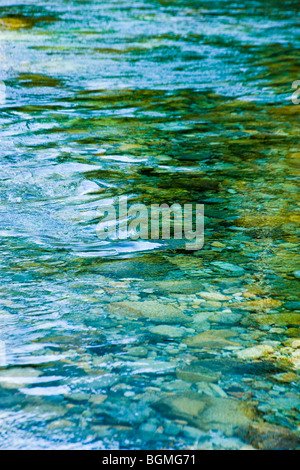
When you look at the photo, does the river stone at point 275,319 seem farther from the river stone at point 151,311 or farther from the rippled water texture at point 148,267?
the river stone at point 151,311

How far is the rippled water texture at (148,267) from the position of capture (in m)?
1.58

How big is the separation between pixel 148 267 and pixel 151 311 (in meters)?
0.34

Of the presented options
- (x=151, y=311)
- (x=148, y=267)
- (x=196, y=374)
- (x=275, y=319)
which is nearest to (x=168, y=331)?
(x=151, y=311)

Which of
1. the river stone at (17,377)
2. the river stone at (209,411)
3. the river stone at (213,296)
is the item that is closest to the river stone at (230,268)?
the river stone at (213,296)

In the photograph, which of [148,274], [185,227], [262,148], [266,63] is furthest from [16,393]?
[266,63]

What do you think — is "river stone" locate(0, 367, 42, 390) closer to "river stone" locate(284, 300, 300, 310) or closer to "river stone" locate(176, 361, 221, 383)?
"river stone" locate(176, 361, 221, 383)

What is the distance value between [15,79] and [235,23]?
390 cm

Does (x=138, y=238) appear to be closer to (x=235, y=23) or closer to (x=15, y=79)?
(x=15, y=79)

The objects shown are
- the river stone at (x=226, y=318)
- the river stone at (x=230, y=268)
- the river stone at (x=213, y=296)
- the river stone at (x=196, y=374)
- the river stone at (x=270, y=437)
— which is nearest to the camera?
the river stone at (x=270, y=437)

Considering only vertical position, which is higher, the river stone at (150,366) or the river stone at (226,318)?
the river stone at (226,318)

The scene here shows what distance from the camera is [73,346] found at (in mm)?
1834

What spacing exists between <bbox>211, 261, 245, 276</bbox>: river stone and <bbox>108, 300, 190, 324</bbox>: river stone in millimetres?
345

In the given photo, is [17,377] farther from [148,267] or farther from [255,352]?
[148,267]

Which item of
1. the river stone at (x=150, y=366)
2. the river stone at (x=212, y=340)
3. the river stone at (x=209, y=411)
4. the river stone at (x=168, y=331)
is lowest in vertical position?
the river stone at (x=209, y=411)
